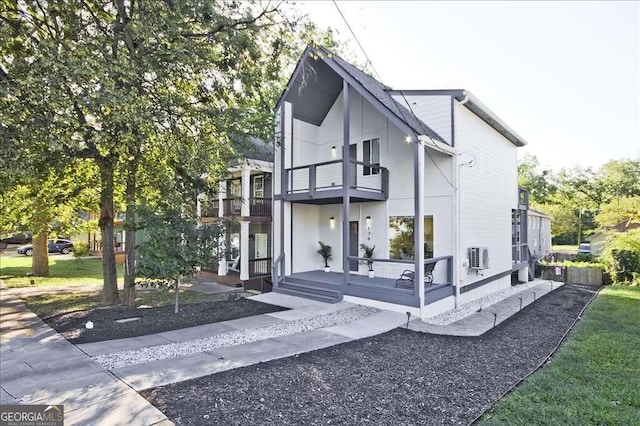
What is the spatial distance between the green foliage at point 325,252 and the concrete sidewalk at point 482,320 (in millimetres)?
5262

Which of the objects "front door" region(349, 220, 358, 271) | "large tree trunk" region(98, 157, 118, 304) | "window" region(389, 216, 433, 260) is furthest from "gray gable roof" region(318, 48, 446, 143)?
"large tree trunk" region(98, 157, 118, 304)

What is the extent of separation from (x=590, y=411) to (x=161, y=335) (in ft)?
23.4

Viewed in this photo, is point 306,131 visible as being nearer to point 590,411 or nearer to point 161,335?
point 161,335

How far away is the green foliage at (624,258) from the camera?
602 inches

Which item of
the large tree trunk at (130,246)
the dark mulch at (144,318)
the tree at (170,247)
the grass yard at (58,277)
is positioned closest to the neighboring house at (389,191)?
the dark mulch at (144,318)

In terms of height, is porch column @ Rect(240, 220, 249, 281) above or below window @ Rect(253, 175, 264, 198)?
below

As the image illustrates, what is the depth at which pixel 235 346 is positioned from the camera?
249 inches

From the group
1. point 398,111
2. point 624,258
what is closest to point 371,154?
point 398,111

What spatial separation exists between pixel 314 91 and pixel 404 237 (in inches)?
238

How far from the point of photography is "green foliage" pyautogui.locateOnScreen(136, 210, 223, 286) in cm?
843

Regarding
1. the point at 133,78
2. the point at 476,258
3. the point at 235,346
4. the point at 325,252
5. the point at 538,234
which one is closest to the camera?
the point at 235,346

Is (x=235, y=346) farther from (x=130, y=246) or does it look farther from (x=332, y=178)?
(x=332, y=178)

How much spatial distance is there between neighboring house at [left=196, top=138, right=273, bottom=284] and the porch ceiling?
2583 mm

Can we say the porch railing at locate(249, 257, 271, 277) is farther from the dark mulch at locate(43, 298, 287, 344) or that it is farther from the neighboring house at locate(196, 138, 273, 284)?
the dark mulch at locate(43, 298, 287, 344)
